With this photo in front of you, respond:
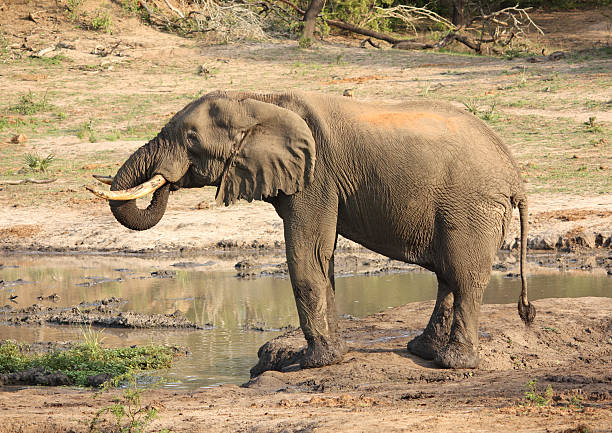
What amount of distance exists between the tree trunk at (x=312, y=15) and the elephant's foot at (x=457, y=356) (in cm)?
1858

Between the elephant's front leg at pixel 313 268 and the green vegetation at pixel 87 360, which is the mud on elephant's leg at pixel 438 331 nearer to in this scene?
the elephant's front leg at pixel 313 268

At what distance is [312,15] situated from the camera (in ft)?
83.5

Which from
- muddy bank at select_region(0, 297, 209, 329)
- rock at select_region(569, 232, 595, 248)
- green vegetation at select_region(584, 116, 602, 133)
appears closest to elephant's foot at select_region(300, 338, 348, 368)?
muddy bank at select_region(0, 297, 209, 329)

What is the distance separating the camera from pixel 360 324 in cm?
900

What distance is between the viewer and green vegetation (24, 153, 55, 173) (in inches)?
689

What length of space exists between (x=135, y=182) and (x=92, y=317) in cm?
331

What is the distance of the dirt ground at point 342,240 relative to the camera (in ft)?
19.4

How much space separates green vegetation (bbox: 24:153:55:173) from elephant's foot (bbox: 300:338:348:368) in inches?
445

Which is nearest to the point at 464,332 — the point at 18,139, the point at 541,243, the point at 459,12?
the point at 541,243

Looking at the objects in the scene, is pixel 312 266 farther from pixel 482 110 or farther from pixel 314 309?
pixel 482 110

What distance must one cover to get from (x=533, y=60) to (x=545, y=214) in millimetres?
9600

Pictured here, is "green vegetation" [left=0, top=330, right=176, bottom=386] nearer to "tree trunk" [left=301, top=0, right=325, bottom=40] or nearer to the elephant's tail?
the elephant's tail

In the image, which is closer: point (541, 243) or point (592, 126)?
point (541, 243)

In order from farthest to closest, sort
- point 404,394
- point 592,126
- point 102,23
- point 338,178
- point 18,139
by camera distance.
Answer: point 102,23
point 18,139
point 592,126
point 338,178
point 404,394
